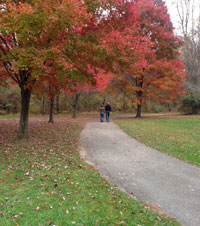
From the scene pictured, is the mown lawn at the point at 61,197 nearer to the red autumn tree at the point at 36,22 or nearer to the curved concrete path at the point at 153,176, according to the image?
the curved concrete path at the point at 153,176

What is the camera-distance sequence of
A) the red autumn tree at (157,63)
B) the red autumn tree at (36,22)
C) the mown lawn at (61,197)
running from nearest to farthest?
the mown lawn at (61,197) → the red autumn tree at (36,22) → the red autumn tree at (157,63)

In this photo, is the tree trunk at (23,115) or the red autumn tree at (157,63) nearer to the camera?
the tree trunk at (23,115)

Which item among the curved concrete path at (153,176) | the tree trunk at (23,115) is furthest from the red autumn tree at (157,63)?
the curved concrete path at (153,176)

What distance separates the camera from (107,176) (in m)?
5.36

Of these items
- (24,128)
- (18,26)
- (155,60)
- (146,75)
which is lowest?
(24,128)

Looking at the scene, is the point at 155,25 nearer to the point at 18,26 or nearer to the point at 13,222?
the point at 18,26

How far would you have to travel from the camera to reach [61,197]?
407 centimetres

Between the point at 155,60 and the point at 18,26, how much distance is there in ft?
54.9

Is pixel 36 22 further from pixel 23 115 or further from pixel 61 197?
pixel 61 197

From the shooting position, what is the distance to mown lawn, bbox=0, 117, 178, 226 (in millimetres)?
3316

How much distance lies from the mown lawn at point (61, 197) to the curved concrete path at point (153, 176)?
36 cm

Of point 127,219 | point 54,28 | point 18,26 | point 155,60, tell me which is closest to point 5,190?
point 127,219

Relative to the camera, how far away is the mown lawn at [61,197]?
3316 mm

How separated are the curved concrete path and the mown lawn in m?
0.36
